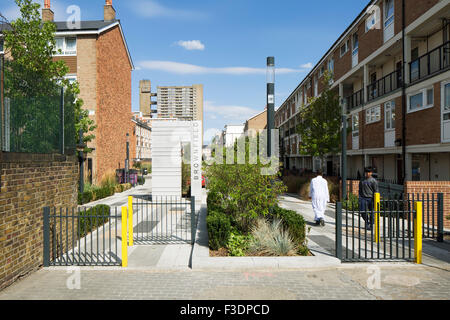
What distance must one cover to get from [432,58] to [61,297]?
1765 centimetres

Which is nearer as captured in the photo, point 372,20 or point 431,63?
point 431,63

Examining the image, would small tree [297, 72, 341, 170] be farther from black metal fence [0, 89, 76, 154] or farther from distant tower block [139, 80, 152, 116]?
distant tower block [139, 80, 152, 116]

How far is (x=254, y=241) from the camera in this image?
677 centimetres

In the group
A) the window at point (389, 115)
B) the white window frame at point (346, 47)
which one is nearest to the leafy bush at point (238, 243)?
the window at point (389, 115)

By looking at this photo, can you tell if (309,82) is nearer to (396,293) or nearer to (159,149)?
(159,149)

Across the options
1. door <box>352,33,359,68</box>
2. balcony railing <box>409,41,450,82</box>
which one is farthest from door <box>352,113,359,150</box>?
balcony railing <box>409,41,450,82</box>

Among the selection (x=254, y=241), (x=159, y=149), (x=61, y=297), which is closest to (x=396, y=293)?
(x=254, y=241)

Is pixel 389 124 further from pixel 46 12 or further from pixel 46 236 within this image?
pixel 46 12

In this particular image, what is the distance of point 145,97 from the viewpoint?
85.4m

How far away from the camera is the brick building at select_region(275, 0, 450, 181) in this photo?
13609 millimetres

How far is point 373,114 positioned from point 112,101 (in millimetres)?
20925

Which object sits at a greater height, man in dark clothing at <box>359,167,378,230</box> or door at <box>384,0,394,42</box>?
door at <box>384,0,394,42</box>

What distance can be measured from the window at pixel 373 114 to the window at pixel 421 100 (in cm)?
334

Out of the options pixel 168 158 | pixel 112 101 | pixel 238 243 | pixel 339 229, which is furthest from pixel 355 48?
pixel 238 243
